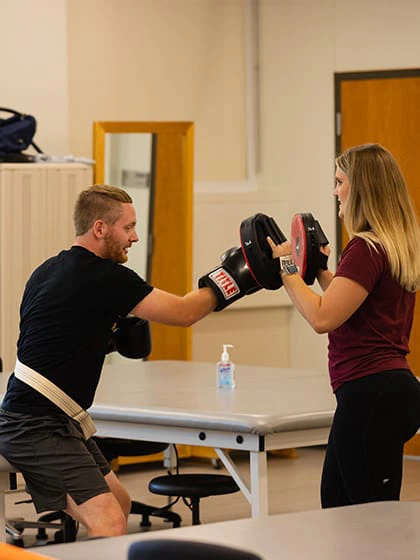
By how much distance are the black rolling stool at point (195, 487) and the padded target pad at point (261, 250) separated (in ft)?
4.61

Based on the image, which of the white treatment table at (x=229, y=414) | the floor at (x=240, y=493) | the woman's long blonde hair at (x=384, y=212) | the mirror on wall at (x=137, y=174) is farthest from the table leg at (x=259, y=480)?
the mirror on wall at (x=137, y=174)

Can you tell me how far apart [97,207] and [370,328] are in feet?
3.12

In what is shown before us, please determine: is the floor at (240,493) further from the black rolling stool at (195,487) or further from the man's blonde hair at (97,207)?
the man's blonde hair at (97,207)

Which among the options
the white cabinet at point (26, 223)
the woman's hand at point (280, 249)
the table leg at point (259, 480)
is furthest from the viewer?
the white cabinet at point (26, 223)

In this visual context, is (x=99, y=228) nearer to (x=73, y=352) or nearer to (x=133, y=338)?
(x=73, y=352)

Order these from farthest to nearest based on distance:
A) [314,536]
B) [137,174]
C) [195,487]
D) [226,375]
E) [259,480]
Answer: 1. [137,174]
2. [226,375]
3. [195,487]
4. [259,480]
5. [314,536]

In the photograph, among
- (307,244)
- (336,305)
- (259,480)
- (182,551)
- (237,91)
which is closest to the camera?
(182,551)

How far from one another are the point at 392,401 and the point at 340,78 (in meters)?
4.27

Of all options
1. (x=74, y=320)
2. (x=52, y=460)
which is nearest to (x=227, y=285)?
(x=74, y=320)

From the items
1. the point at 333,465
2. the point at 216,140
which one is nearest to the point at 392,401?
the point at 333,465

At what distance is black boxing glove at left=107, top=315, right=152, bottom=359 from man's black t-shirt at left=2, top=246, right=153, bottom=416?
1.59ft

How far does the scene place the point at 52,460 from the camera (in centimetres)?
341

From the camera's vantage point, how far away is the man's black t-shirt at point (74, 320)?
3.36 metres

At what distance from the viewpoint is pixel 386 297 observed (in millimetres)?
3000
